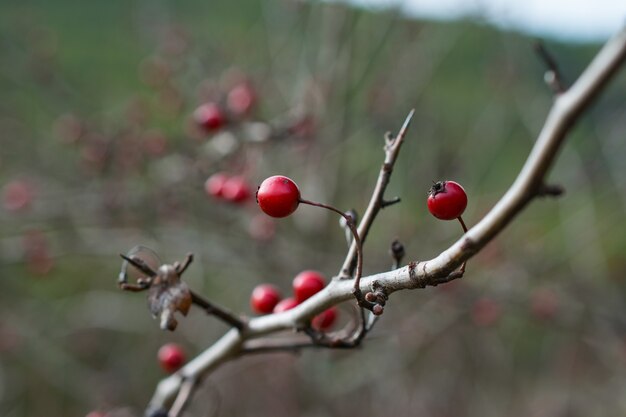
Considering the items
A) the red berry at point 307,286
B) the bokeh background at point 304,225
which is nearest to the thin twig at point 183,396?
the red berry at point 307,286

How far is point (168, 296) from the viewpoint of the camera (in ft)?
3.99

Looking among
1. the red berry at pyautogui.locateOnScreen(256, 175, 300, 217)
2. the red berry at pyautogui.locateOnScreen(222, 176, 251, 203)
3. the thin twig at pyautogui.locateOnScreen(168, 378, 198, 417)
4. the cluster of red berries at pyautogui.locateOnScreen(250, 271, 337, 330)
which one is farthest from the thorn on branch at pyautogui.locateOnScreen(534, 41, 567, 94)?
the red berry at pyautogui.locateOnScreen(222, 176, 251, 203)

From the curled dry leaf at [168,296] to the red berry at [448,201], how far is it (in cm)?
51

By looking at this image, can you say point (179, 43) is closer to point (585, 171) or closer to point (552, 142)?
point (585, 171)

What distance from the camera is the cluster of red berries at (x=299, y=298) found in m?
1.41

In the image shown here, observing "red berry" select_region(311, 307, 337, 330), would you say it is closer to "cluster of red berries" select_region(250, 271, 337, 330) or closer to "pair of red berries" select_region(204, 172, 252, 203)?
"cluster of red berries" select_region(250, 271, 337, 330)

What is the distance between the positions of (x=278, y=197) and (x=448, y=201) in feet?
1.03

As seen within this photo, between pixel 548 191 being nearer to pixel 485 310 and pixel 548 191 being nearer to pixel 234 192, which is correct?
pixel 234 192

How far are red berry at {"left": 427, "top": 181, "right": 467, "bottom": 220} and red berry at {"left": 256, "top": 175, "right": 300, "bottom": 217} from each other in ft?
0.88

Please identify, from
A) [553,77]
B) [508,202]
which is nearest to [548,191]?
[508,202]

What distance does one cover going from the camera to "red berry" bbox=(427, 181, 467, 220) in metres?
1.00

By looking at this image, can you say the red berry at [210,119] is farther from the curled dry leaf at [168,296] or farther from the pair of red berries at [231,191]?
the curled dry leaf at [168,296]

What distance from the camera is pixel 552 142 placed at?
2.52ft

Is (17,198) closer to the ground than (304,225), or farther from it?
closer to the ground
